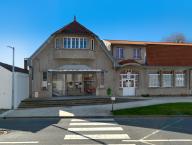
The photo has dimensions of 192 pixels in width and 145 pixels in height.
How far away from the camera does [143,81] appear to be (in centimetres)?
3609

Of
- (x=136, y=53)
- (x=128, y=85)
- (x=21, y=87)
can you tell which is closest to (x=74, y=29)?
(x=21, y=87)

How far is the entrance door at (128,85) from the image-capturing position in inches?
1398

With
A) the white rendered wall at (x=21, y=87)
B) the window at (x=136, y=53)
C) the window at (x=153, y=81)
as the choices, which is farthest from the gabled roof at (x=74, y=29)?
the window at (x=153, y=81)

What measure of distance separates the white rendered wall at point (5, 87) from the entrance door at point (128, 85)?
540 inches

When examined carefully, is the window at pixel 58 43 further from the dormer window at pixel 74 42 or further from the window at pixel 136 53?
the window at pixel 136 53

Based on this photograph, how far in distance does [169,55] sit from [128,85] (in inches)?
259

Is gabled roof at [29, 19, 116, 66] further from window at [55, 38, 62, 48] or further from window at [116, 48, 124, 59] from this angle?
window at [116, 48, 124, 59]

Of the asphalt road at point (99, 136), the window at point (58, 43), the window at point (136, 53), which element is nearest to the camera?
the asphalt road at point (99, 136)

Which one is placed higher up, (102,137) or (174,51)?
(174,51)

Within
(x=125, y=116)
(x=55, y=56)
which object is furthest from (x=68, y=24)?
(x=125, y=116)

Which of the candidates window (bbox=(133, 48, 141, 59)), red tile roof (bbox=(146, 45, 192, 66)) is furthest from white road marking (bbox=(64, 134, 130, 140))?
window (bbox=(133, 48, 141, 59))

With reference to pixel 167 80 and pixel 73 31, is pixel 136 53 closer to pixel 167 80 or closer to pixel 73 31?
pixel 167 80

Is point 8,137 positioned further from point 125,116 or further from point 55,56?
point 55,56

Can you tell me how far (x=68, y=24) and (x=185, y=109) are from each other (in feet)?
53.4
